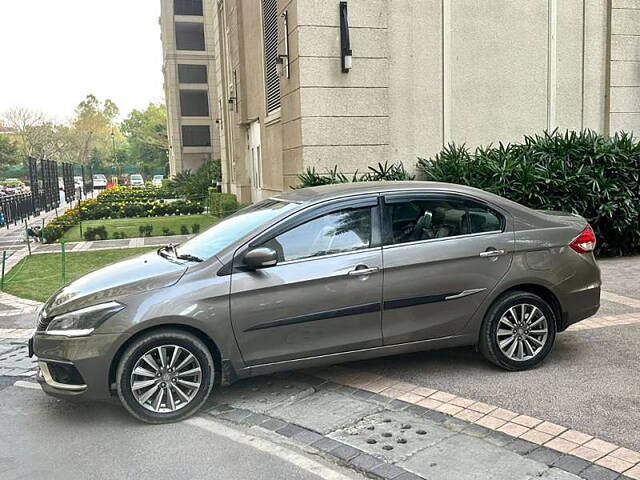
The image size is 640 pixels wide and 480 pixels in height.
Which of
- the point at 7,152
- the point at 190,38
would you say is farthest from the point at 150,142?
the point at 190,38

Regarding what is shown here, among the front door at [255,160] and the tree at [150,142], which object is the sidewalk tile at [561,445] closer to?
the front door at [255,160]

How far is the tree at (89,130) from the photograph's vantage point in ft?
245

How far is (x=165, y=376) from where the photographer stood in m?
4.40

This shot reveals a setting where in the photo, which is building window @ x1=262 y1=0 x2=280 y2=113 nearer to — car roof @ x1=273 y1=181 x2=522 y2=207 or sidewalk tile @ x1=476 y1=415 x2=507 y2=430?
car roof @ x1=273 y1=181 x2=522 y2=207

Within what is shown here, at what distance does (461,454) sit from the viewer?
3.79 meters

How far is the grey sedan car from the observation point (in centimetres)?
435

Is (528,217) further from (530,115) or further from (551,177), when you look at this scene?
(530,115)

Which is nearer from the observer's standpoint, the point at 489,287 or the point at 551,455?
the point at 551,455

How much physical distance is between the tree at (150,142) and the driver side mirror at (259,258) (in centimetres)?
7120

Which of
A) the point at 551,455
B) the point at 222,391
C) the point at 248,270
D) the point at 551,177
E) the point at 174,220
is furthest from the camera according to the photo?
the point at 174,220

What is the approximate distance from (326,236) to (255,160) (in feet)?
46.2

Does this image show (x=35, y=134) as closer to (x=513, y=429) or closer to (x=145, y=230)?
(x=145, y=230)

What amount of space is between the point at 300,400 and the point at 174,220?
1455 centimetres

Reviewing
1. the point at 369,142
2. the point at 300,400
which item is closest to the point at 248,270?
the point at 300,400
